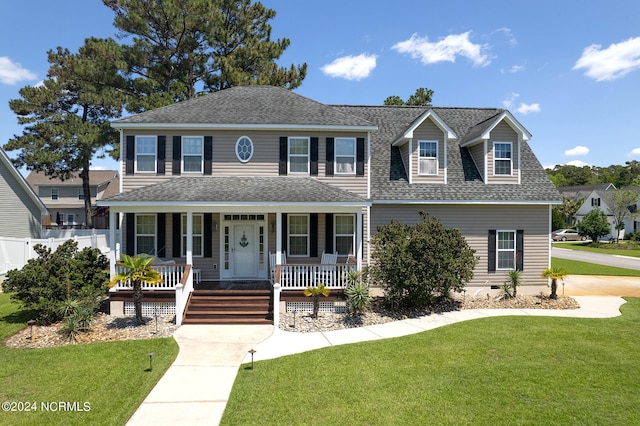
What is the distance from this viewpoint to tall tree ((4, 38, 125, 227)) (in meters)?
25.8

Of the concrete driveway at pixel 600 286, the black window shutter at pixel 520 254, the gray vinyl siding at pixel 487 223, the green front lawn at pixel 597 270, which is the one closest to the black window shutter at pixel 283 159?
the gray vinyl siding at pixel 487 223

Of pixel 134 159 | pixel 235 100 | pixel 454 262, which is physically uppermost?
pixel 235 100

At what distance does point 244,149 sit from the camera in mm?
14508

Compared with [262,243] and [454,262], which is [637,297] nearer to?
[454,262]

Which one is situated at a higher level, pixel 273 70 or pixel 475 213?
pixel 273 70

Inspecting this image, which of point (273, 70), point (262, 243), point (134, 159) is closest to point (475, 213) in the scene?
point (262, 243)

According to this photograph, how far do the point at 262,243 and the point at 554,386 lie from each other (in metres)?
10.3

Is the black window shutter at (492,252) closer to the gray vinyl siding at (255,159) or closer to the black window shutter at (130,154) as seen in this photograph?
the gray vinyl siding at (255,159)

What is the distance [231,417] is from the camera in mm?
5863

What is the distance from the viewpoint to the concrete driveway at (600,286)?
1603cm

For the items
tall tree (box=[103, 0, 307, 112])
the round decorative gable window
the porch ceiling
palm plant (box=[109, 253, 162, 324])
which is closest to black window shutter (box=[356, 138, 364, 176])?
the porch ceiling

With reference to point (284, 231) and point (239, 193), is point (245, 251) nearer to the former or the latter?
point (284, 231)

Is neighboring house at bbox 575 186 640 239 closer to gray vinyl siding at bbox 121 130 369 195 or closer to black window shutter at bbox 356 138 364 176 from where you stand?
black window shutter at bbox 356 138 364 176

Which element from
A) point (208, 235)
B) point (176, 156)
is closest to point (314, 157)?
point (208, 235)
